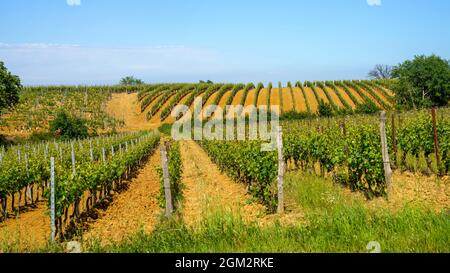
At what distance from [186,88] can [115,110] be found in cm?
1267

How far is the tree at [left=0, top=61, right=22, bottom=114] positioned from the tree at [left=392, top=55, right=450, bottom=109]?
1782 inches

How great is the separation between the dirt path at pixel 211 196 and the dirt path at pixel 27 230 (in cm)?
307

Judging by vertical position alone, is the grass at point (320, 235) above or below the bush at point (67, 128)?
below

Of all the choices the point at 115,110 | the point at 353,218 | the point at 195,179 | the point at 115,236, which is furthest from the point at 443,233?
the point at 115,110

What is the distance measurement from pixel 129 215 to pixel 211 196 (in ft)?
7.63

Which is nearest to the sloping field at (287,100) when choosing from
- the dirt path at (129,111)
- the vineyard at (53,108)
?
the dirt path at (129,111)

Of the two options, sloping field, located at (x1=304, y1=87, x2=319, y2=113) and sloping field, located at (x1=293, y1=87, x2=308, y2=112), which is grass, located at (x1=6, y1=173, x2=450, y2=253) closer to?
sloping field, located at (x1=293, y1=87, x2=308, y2=112)

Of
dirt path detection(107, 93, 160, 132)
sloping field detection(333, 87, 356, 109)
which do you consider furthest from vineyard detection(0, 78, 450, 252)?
sloping field detection(333, 87, 356, 109)

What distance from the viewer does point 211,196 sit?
37.8ft

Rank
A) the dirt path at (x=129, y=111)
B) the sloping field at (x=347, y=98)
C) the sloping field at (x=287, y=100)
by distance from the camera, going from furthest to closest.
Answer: the sloping field at (x=347, y=98) < the sloping field at (x=287, y=100) < the dirt path at (x=129, y=111)

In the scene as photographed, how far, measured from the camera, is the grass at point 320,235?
17.7 feet

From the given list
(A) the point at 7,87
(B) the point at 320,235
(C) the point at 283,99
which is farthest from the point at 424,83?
(B) the point at 320,235

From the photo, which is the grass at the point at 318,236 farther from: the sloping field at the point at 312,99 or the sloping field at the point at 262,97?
the sloping field at the point at 262,97

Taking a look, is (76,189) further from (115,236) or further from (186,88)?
(186,88)
